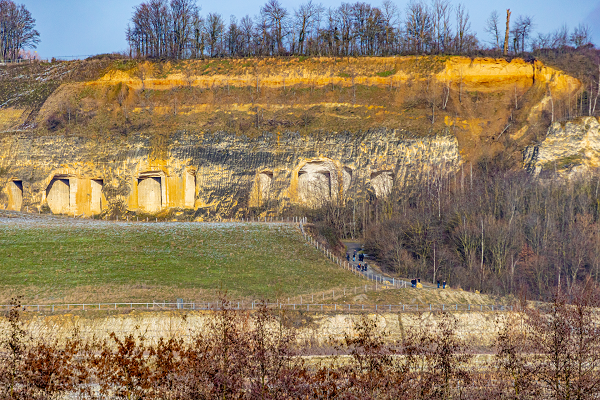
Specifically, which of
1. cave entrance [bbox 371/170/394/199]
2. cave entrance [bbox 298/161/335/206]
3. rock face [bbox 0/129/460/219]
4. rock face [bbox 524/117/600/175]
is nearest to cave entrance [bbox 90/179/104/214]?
rock face [bbox 0/129/460/219]

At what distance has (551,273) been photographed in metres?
41.6

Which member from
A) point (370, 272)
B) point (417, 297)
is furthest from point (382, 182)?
point (417, 297)

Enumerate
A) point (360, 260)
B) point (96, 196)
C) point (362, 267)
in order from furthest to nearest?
point (96, 196), point (360, 260), point (362, 267)

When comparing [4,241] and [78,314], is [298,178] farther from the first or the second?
[78,314]

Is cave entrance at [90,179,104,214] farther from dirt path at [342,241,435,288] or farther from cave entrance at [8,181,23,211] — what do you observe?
dirt path at [342,241,435,288]

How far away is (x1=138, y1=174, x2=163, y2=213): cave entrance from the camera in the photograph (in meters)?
61.4

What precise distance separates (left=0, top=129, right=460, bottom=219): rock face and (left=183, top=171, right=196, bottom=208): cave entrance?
102 millimetres

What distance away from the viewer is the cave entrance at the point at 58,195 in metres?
61.6

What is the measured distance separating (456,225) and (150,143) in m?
32.1

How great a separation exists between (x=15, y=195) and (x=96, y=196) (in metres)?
8.09

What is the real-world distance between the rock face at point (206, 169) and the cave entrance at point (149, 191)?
3.9 inches

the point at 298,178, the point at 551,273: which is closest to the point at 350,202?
the point at 298,178

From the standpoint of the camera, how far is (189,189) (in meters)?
61.3

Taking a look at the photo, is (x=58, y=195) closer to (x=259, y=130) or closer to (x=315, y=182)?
(x=259, y=130)
